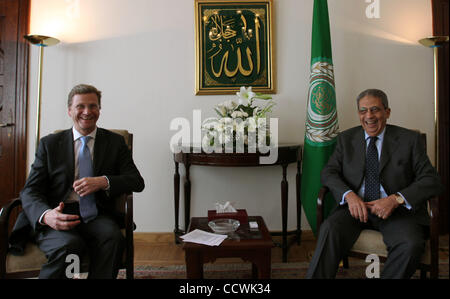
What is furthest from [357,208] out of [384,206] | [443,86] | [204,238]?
[443,86]

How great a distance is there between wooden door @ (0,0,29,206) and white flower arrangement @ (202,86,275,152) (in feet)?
6.69

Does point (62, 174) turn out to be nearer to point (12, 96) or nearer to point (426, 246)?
point (12, 96)

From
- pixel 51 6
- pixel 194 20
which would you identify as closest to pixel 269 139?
pixel 194 20

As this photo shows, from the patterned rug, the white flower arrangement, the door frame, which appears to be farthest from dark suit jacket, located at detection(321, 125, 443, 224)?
the door frame

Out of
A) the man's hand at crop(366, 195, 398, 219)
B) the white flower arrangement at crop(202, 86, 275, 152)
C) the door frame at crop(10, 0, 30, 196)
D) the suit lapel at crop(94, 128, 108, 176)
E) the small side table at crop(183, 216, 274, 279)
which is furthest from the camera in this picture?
the door frame at crop(10, 0, 30, 196)

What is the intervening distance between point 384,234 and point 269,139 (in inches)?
43.1

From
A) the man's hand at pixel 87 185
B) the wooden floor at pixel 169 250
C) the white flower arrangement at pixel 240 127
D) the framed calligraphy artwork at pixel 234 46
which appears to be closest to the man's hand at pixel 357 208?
the white flower arrangement at pixel 240 127

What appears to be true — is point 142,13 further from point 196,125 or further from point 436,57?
point 436,57

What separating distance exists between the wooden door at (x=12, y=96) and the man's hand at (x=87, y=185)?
187 cm

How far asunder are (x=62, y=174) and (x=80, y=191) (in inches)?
8.4

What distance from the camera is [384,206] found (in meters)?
1.70

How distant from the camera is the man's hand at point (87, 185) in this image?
1.63 m

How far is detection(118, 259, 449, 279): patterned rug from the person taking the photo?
7.26 ft

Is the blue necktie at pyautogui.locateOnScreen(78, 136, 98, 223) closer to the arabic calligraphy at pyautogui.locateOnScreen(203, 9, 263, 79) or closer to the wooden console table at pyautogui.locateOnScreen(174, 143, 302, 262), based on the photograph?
the wooden console table at pyautogui.locateOnScreen(174, 143, 302, 262)
